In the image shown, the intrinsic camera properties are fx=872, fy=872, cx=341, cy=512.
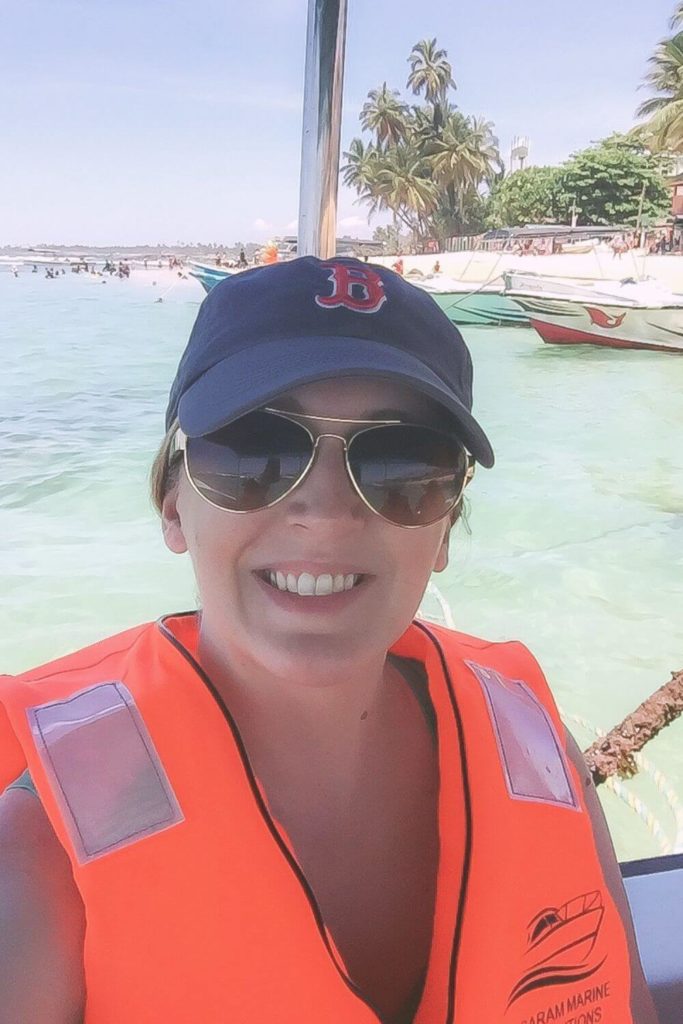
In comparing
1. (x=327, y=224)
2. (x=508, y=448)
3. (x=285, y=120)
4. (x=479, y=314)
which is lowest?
(x=508, y=448)

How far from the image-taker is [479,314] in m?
16.6

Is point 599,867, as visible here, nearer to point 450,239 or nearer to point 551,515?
point 551,515

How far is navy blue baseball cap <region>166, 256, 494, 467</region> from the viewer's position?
2.60 feet

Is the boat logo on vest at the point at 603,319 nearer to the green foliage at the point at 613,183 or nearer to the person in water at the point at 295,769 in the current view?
the person in water at the point at 295,769

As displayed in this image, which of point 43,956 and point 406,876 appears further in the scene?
point 406,876

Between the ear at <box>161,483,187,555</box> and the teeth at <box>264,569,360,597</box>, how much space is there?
14cm

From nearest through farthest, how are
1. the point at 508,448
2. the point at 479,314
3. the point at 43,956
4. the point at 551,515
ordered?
the point at 43,956
the point at 551,515
the point at 508,448
the point at 479,314

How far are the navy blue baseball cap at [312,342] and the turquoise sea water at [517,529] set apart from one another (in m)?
0.33

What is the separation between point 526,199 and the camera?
89.4 feet

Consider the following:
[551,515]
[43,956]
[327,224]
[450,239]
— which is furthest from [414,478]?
[450,239]

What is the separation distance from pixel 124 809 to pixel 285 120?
1.32 meters

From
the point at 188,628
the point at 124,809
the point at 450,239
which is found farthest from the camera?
the point at 450,239

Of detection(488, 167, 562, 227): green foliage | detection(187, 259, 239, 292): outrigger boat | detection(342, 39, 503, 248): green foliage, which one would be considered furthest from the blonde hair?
detection(488, 167, 562, 227): green foliage

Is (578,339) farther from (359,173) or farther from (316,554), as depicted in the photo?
(316,554)
